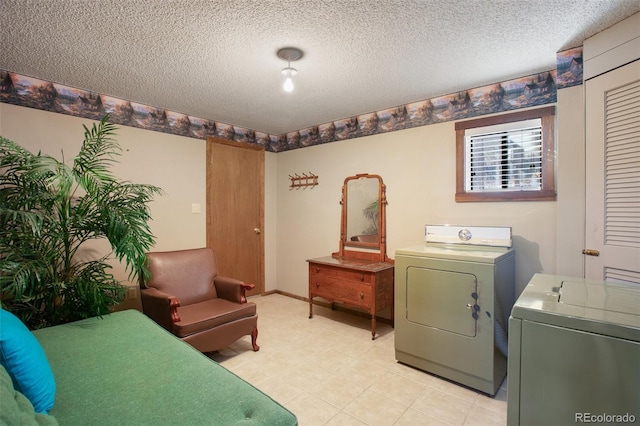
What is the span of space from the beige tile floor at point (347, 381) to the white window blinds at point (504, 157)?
1682 mm

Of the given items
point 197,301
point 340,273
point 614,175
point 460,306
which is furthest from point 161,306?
point 614,175

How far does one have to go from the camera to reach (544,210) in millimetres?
2521

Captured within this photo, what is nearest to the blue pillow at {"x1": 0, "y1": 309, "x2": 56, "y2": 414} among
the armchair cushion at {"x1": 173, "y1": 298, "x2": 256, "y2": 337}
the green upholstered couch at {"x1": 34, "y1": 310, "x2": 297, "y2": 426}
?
the green upholstered couch at {"x1": 34, "y1": 310, "x2": 297, "y2": 426}

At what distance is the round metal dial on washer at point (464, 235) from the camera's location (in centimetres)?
267

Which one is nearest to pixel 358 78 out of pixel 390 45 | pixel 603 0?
pixel 390 45

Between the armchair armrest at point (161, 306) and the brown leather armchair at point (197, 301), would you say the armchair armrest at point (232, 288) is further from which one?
the armchair armrest at point (161, 306)

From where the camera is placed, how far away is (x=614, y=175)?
1906 mm

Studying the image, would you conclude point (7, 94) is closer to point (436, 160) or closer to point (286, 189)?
point (286, 189)

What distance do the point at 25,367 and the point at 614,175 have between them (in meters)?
3.14

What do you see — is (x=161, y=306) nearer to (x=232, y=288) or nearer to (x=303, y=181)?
(x=232, y=288)

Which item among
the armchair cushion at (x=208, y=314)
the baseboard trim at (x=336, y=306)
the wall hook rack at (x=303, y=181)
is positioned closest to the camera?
the armchair cushion at (x=208, y=314)

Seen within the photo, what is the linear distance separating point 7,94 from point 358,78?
118 inches

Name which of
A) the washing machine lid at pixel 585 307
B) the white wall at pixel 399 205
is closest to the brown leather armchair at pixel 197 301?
the white wall at pixel 399 205

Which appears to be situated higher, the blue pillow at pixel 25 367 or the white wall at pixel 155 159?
the white wall at pixel 155 159
